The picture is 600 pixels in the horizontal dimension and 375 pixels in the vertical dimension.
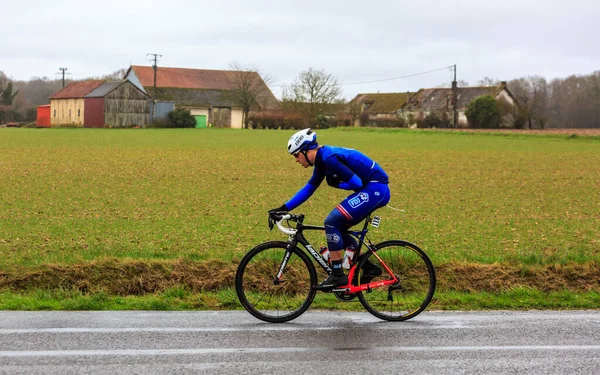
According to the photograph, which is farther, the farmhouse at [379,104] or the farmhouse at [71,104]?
the farmhouse at [379,104]

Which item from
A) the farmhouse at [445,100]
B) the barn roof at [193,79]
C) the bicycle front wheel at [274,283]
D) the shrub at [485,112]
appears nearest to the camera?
the bicycle front wheel at [274,283]

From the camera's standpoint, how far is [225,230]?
14.3 metres

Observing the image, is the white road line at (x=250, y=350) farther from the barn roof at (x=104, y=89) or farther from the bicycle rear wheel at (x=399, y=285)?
the barn roof at (x=104, y=89)

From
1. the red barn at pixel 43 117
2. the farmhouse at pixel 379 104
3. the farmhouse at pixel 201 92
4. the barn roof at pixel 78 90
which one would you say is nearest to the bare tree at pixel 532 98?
the farmhouse at pixel 379 104

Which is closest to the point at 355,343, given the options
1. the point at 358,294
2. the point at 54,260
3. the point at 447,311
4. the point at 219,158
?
the point at 358,294

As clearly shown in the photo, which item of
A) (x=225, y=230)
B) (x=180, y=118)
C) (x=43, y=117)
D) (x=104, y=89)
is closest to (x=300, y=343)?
(x=225, y=230)

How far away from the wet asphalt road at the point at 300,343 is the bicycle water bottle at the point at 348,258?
544mm

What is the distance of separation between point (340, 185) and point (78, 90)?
113128mm

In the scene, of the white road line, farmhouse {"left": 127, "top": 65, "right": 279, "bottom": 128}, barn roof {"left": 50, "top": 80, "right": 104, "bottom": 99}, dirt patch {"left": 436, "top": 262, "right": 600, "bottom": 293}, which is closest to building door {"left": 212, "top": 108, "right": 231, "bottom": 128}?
farmhouse {"left": 127, "top": 65, "right": 279, "bottom": 128}

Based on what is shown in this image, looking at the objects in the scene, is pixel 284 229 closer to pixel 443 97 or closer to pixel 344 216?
pixel 344 216

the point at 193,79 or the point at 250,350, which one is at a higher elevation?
the point at 193,79

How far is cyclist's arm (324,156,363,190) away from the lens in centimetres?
762

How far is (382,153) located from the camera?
45.9m

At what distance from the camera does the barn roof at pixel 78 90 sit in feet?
371
